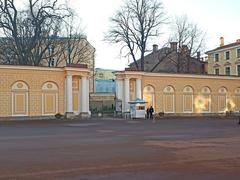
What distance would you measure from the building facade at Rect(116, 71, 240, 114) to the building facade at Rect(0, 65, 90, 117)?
6.14 m

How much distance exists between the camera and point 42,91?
47844mm

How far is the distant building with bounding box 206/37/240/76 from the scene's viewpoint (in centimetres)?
8350

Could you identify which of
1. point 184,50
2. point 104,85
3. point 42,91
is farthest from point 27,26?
point 104,85

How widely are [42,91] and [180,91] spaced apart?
64.4ft

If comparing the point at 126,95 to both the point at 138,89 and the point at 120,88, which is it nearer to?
the point at 120,88

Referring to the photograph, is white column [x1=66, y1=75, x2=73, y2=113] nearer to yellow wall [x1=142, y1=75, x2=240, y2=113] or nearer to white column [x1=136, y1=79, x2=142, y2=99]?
white column [x1=136, y1=79, x2=142, y2=99]

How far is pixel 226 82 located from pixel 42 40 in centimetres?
2765

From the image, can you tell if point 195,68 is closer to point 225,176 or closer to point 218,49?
point 218,49

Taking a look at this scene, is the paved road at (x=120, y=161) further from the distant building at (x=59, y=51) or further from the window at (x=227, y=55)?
the window at (x=227, y=55)

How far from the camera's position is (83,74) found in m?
50.6

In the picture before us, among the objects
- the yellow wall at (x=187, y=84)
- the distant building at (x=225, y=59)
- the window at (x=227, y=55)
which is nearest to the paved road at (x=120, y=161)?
the yellow wall at (x=187, y=84)

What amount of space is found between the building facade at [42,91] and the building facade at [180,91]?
6.14 meters

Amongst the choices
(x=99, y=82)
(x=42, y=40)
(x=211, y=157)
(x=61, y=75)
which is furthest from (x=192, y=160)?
(x=99, y=82)

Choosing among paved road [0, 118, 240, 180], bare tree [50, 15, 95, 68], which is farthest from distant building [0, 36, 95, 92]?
paved road [0, 118, 240, 180]
